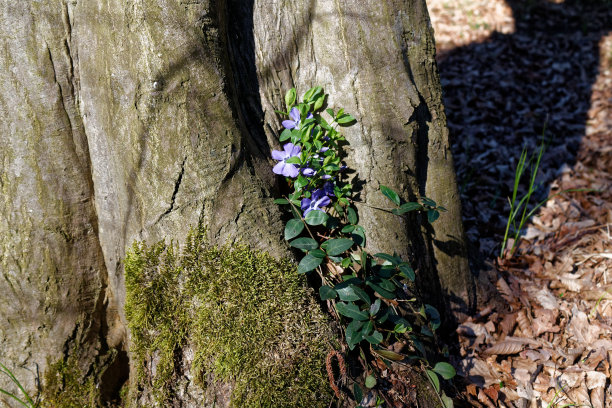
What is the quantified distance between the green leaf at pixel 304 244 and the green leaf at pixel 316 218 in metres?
0.07

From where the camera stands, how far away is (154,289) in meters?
1.73

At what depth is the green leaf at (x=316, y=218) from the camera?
1717mm

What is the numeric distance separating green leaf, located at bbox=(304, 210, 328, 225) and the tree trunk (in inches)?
5.4

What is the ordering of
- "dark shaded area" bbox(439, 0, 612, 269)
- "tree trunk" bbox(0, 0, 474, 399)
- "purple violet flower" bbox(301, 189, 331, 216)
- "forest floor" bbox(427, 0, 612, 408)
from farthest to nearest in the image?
"dark shaded area" bbox(439, 0, 612, 269), "forest floor" bbox(427, 0, 612, 408), "purple violet flower" bbox(301, 189, 331, 216), "tree trunk" bbox(0, 0, 474, 399)

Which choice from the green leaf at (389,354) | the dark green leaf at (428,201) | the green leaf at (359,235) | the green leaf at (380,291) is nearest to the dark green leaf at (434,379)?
the green leaf at (389,354)

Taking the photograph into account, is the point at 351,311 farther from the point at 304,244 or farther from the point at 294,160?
the point at 294,160

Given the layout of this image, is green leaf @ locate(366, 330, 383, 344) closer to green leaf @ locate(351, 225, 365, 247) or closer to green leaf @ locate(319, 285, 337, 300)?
green leaf @ locate(319, 285, 337, 300)

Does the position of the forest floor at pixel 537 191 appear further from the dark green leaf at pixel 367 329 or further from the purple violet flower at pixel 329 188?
the purple violet flower at pixel 329 188

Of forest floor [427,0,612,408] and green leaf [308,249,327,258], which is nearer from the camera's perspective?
green leaf [308,249,327,258]

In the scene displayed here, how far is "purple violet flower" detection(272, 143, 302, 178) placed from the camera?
5.81 feet

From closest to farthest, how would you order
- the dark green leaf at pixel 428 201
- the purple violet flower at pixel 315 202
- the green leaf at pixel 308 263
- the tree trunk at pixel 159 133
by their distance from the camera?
the tree trunk at pixel 159 133
the green leaf at pixel 308 263
the purple violet flower at pixel 315 202
the dark green leaf at pixel 428 201

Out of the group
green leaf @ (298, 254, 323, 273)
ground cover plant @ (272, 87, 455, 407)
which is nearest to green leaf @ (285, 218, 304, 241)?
ground cover plant @ (272, 87, 455, 407)

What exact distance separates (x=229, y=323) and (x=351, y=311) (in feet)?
1.53

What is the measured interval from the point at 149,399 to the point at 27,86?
128 cm
